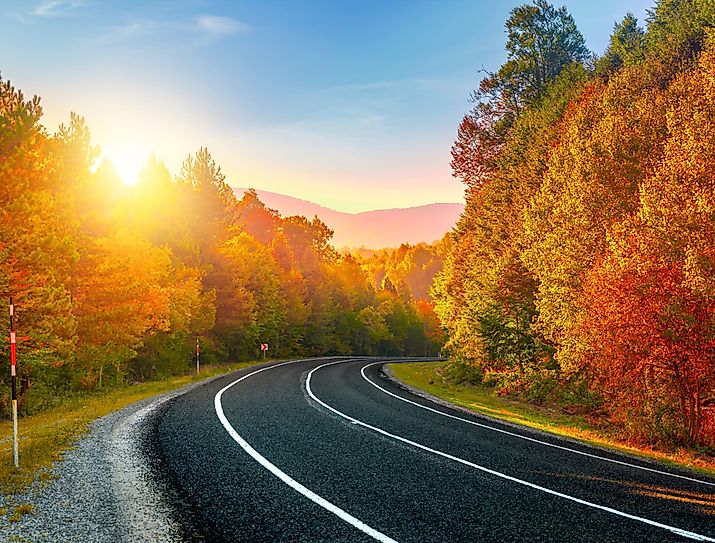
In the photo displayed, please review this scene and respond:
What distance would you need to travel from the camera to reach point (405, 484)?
9016 mm

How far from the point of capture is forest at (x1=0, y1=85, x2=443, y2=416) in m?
19.0

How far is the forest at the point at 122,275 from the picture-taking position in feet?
62.4

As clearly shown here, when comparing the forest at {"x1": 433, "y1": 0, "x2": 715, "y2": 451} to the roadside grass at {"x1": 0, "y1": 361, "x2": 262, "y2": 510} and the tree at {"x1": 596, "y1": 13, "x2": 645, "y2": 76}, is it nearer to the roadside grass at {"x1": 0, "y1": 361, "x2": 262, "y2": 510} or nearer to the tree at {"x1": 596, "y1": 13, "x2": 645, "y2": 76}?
the tree at {"x1": 596, "y1": 13, "x2": 645, "y2": 76}

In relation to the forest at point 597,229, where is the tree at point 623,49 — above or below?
above

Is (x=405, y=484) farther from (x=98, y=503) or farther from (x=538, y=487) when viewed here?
(x=98, y=503)

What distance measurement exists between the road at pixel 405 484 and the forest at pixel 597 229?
388 cm

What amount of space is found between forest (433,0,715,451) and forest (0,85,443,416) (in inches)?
680

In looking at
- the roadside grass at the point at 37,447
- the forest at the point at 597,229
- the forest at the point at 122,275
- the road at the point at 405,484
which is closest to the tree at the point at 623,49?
the forest at the point at 597,229

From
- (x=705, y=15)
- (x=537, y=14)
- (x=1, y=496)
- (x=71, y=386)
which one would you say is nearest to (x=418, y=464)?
(x=1, y=496)

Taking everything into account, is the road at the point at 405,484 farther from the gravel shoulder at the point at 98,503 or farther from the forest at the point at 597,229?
the forest at the point at 597,229

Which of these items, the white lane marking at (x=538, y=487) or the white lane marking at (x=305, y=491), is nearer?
the white lane marking at (x=305, y=491)

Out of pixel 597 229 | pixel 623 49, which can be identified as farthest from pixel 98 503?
pixel 623 49

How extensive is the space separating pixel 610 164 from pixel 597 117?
322 centimetres

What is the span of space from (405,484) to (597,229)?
46.3 feet
